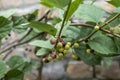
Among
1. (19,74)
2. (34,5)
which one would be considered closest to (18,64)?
(19,74)

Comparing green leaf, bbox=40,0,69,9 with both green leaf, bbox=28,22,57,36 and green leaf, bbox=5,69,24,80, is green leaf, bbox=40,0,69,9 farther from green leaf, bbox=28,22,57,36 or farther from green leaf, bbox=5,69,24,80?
green leaf, bbox=5,69,24,80

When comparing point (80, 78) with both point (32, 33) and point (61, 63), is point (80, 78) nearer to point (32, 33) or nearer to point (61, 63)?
point (61, 63)

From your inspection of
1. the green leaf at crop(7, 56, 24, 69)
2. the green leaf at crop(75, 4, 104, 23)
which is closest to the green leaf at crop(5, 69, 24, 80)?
the green leaf at crop(7, 56, 24, 69)

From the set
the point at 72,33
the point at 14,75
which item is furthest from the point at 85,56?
the point at 14,75

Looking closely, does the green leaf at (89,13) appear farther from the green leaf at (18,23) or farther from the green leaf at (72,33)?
the green leaf at (18,23)

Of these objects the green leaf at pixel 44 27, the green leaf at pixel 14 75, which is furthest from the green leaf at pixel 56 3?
the green leaf at pixel 14 75

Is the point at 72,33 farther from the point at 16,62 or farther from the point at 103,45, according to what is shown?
the point at 16,62
